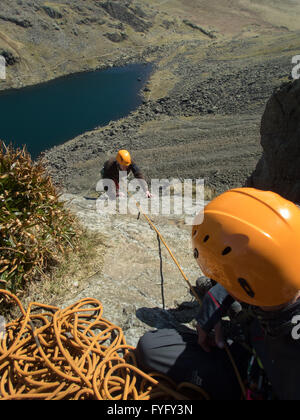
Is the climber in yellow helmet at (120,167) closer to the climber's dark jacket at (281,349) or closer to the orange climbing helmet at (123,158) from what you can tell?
the orange climbing helmet at (123,158)

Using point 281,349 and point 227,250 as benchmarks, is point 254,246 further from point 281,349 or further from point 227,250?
point 281,349

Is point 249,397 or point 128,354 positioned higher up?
point 249,397

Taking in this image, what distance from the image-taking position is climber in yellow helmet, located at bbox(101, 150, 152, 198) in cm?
687

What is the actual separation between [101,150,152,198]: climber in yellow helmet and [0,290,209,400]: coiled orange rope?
4.30 metres

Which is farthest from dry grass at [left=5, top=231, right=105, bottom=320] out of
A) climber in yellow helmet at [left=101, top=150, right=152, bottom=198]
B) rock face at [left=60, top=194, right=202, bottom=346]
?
climber in yellow helmet at [left=101, top=150, right=152, bottom=198]

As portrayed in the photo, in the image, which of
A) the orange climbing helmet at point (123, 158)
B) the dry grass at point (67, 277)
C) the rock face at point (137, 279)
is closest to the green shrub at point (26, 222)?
the dry grass at point (67, 277)

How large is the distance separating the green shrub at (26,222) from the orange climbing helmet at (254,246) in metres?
2.05

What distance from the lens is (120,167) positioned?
7184 mm

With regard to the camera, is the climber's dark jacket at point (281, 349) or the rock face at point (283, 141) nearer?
the climber's dark jacket at point (281, 349)

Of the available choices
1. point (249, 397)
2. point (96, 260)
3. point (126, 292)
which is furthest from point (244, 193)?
point (96, 260)

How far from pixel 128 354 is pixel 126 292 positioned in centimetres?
100

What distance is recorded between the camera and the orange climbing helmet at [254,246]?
6.49ft
